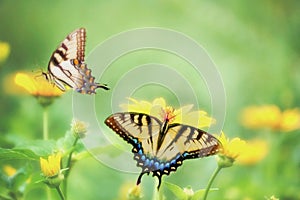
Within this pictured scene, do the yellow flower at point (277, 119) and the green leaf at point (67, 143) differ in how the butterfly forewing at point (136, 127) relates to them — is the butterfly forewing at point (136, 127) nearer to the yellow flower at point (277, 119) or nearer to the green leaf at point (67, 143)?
the green leaf at point (67, 143)

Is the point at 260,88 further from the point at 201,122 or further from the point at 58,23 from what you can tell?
the point at 201,122

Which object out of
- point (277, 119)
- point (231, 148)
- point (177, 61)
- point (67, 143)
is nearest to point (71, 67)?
point (67, 143)

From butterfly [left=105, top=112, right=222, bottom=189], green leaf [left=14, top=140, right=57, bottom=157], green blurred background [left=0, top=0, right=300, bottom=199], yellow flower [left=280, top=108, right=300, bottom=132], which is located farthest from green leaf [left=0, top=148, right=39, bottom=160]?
yellow flower [left=280, top=108, right=300, bottom=132]

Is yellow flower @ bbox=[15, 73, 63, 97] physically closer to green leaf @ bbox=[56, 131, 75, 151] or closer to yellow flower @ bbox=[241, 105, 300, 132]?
green leaf @ bbox=[56, 131, 75, 151]

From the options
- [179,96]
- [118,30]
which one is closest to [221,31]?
[179,96]

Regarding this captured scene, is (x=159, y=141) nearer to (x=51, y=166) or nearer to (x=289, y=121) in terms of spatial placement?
(x=51, y=166)

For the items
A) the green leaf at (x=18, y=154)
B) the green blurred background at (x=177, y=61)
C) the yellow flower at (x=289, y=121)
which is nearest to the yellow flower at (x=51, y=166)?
the green leaf at (x=18, y=154)
